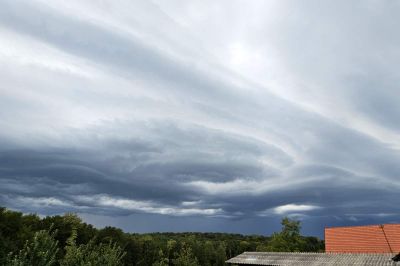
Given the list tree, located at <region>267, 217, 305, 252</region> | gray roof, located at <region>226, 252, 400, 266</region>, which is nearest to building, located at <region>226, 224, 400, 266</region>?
gray roof, located at <region>226, 252, 400, 266</region>

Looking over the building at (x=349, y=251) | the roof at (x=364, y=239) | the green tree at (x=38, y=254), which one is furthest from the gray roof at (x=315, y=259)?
the green tree at (x=38, y=254)

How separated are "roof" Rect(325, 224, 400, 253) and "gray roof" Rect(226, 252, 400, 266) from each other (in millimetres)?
11878

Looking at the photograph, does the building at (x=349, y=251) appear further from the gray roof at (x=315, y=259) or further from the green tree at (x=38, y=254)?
the green tree at (x=38, y=254)

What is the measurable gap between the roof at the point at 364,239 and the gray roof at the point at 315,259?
1188cm

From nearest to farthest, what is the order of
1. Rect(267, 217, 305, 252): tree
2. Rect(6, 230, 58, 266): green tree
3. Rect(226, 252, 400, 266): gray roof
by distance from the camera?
Rect(6, 230, 58, 266): green tree → Rect(226, 252, 400, 266): gray roof → Rect(267, 217, 305, 252): tree

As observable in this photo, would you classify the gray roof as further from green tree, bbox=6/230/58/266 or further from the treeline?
green tree, bbox=6/230/58/266

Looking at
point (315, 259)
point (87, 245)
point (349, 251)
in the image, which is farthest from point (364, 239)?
point (87, 245)

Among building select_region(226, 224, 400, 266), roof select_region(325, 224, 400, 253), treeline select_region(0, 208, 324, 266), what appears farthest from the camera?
roof select_region(325, 224, 400, 253)

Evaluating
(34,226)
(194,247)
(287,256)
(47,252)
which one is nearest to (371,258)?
(287,256)

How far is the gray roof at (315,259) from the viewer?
3719 cm

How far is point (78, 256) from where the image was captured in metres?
23.2

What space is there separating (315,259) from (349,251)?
14636 mm

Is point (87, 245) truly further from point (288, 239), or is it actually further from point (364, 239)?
point (288, 239)

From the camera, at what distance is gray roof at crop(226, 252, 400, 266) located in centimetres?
3719
